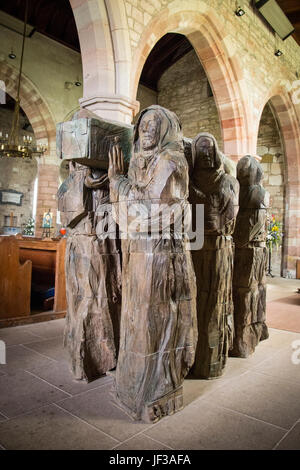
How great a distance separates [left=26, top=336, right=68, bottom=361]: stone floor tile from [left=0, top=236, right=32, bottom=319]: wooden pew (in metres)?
0.70

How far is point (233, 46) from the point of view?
6766mm

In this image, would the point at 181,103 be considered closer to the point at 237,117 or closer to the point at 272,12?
the point at 272,12

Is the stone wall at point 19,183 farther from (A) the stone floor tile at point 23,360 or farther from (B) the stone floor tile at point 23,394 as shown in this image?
(B) the stone floor tile at point 23,394

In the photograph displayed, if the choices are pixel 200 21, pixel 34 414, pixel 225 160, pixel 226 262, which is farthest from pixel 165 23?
pixel 34 414

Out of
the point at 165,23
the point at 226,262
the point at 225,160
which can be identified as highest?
the point at 165,23

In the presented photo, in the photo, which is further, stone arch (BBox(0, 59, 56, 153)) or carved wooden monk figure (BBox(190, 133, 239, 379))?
stone arch (BBox(0, 59, 56, 153))

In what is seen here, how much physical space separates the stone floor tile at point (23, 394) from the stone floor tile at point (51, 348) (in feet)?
1.28

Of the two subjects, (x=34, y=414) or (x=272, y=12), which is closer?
(x=34, y=414)

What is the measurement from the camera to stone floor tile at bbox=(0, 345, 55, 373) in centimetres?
246

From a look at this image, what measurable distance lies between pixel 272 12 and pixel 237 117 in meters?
2.85

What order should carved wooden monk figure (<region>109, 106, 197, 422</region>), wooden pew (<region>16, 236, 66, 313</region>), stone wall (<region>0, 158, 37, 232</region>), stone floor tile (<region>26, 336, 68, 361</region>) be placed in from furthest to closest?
stone wall (<region>0, 158, 37, 232</region>), wooden pew (<region>16, 236, 66, 313</region>), stone floor tile (<region>26, 336, 68, 361</region>), carved wooden monk figure (<region>109, 106, 197, 422</region>)

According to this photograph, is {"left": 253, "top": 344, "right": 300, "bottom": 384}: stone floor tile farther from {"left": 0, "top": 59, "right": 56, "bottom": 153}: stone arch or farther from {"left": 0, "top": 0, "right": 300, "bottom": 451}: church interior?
{"left": 0, "top": 59, "right": 56, "bottom": 153}: stone arch

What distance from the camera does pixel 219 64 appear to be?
21.9 feet

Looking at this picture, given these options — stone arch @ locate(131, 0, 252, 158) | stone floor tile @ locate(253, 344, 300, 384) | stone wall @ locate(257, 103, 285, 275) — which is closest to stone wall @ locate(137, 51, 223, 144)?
stone wall @ locate(257, 103, 285, 275)
